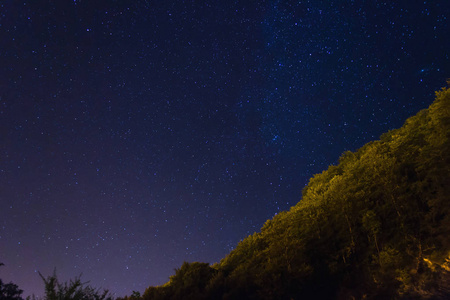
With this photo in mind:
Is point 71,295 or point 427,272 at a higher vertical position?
point 71,295

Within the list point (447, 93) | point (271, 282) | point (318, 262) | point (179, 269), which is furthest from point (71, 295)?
point (447, 93)

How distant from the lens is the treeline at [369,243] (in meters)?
11.2

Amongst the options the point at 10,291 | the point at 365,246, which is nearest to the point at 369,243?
the point at 365,246

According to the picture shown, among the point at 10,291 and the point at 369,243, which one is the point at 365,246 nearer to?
the point at 369,243

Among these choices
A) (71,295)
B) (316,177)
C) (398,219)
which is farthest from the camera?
(316,177)

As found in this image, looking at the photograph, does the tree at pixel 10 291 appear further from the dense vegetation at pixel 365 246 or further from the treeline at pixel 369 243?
the treeline at pixel 369 243

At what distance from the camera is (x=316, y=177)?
25578 mm

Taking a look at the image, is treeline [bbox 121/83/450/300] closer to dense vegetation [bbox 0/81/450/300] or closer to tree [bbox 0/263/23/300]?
dense vegetation [bbox 0/81/450/300]

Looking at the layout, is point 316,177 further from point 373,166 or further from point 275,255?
point 275,255

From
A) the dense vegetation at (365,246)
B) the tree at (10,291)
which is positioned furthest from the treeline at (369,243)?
the tree at (10,291)

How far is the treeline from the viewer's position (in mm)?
11234

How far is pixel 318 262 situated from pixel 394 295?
3.60m

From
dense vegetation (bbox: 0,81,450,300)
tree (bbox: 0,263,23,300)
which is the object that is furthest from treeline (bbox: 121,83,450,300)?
tree (bbox: 0,263,23,300)

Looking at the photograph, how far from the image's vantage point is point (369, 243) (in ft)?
44.7
